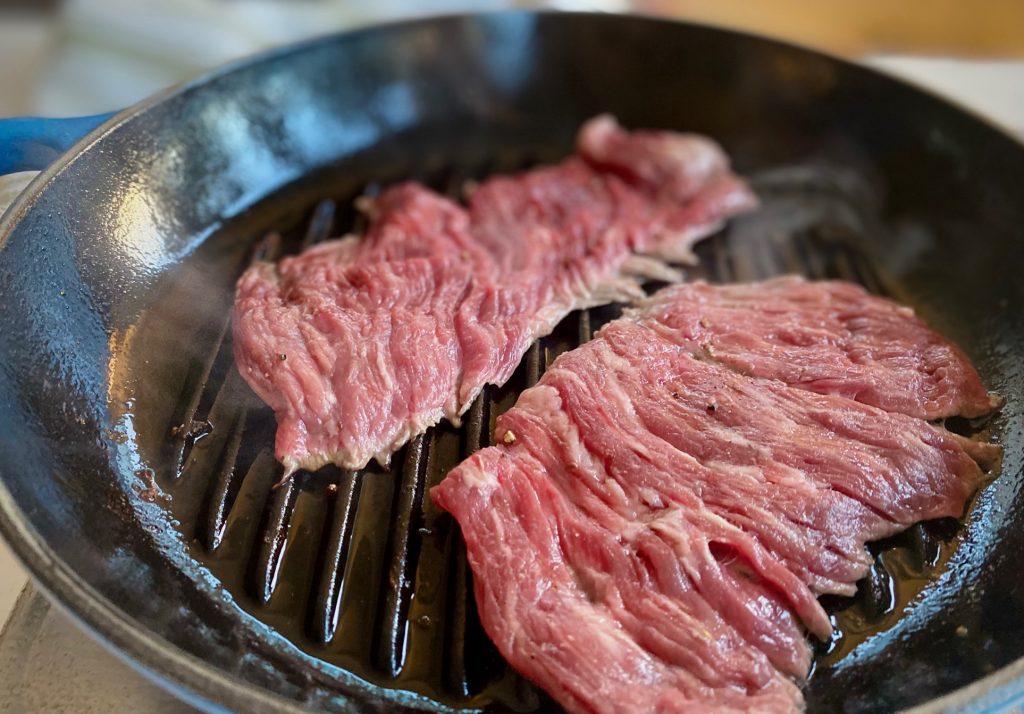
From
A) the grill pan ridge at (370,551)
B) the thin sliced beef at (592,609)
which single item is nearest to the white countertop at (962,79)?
the grill pan ridge at (370,551)

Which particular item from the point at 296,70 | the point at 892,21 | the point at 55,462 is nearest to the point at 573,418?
the point at 55,462

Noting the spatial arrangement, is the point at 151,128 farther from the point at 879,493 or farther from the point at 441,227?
the point at 879,493

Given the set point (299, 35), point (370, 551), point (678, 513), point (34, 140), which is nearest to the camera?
point (678, 513)

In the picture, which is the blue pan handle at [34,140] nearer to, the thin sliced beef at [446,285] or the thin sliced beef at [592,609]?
the thin sliced beef at [446,285]

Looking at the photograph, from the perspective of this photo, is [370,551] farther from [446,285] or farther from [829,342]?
[829,342]

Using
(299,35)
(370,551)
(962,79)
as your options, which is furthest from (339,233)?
(962,79)

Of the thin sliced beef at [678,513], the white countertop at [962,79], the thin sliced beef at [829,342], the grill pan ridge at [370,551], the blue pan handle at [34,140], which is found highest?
the white countertop at [962,79]
